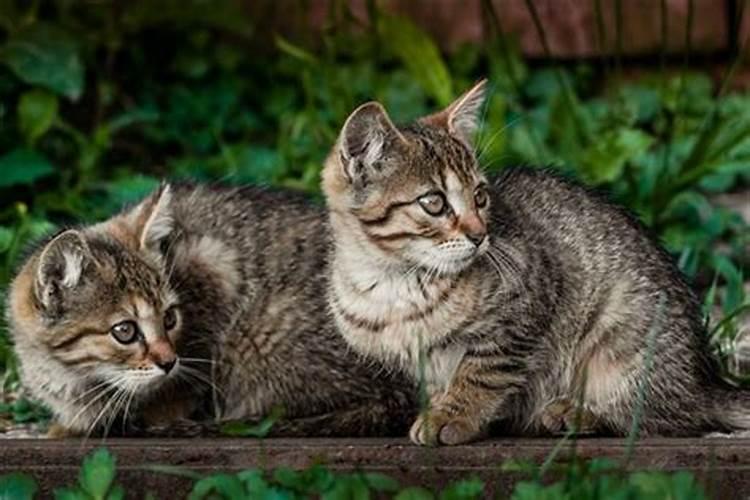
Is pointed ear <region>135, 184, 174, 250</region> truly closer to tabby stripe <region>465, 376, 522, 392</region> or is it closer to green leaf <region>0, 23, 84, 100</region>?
tabby stripe <region>465, 376, 522, 392</region>

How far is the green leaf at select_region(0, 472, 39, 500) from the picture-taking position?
5.99 metres

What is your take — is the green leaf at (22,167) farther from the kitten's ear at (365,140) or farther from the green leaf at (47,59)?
the kitten's ear at (365,140)

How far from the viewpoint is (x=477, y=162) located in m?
6.80

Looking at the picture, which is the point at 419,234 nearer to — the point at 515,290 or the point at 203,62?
the point at 515,290

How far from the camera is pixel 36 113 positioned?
9.73 m

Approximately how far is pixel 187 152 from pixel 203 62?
649mm

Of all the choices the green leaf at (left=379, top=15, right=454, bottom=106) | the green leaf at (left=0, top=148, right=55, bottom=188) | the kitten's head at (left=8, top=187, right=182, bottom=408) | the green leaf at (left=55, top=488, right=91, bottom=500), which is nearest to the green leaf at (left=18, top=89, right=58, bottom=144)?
the green leaf at (left=0, top=148, right=55, bottom=188)

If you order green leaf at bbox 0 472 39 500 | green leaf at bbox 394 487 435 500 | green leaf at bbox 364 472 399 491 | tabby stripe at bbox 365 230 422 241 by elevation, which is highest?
tabby stripe at bbox 365 230 422 241

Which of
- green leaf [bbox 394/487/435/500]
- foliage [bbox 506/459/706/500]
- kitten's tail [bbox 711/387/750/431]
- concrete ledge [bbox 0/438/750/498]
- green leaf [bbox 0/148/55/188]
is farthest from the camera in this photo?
green leaf [bbox 0/148/55/188]

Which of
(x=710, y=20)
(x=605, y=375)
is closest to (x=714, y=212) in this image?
(x=710, y=20)

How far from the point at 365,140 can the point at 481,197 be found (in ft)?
1.31

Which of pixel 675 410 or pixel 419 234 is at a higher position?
pixel 419 234

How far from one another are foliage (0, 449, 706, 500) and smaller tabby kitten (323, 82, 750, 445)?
0.44m

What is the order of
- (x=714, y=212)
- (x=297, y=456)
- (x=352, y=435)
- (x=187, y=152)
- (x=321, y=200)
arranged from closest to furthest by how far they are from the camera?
(x=297, y=456) → (x=352, y=435) → (x=321, y=200) → (x=714, y=212) → (x=187, y=152)
